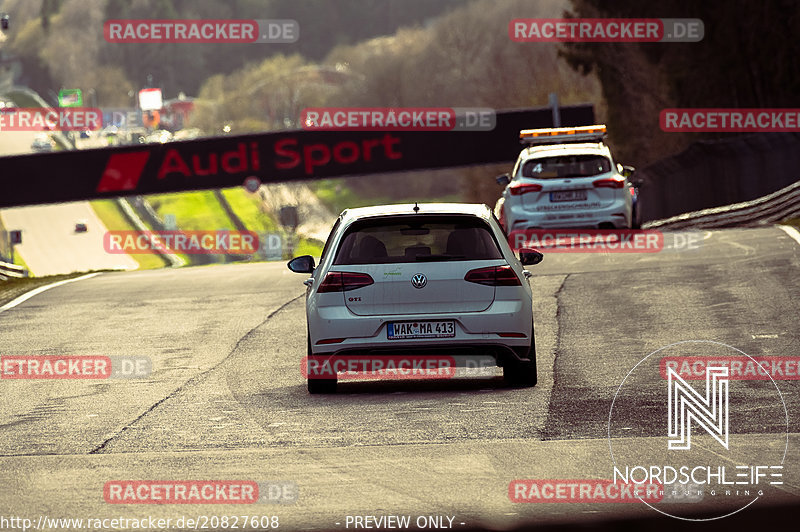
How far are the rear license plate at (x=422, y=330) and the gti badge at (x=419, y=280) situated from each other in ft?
0.98

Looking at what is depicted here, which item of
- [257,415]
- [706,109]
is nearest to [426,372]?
[257,415]

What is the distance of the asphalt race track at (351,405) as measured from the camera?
801cm

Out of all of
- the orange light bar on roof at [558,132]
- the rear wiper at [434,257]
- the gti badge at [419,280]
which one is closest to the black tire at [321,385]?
the gti badge at [419,280]

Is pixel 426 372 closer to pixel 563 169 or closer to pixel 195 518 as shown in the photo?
pixel 195 518

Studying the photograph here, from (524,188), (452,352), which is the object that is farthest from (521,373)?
(524,188)

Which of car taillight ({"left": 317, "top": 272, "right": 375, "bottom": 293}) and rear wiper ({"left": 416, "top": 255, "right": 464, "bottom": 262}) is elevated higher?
rear wiper ({"left": 416, "top": 255, "right": 464, "bottom": 262})

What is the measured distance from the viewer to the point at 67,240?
110 m

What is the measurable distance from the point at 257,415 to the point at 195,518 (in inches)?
151

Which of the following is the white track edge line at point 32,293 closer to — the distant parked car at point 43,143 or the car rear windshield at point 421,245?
the car rear windshield at point 421,245

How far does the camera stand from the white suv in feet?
77.9

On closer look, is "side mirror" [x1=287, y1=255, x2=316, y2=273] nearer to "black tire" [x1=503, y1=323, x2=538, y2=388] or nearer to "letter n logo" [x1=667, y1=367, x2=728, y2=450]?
"black tire" [x1=503, y1=323, x2=538, y2=388]

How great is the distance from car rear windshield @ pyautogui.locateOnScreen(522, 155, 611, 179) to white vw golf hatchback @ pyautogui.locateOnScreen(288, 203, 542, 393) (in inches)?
473

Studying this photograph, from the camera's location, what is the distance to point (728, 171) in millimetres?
34594

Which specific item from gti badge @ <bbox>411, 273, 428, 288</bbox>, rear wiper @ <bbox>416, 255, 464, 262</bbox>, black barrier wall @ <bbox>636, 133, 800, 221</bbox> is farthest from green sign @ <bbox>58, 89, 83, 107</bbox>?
gti badge @ <bbox>411, 273, 428, 288</bbox>
